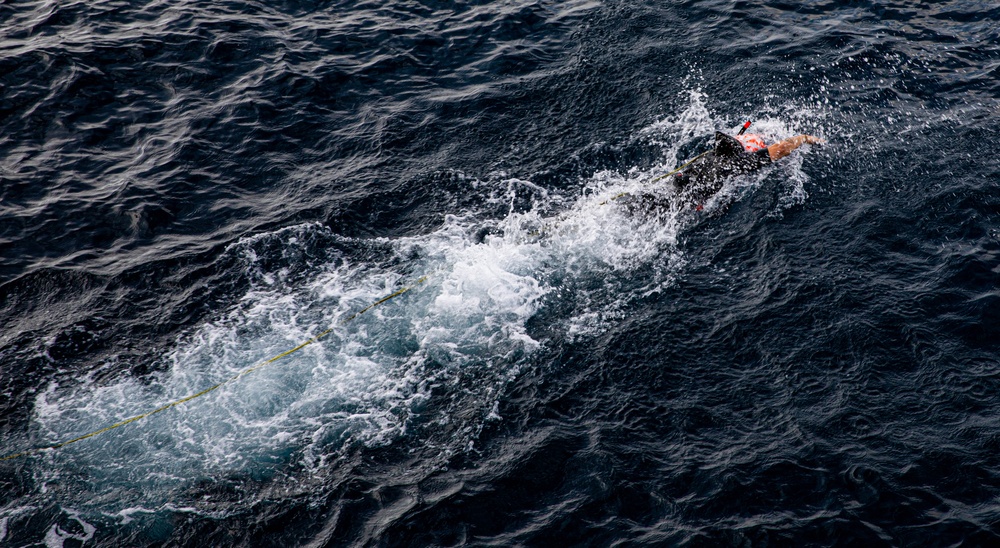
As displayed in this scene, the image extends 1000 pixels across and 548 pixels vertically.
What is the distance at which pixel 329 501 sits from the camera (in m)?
8.54

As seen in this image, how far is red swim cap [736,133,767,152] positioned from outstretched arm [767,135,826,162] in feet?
0.70

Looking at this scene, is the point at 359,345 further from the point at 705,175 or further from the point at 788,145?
the point at 788,145

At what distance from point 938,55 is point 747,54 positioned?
417 cm

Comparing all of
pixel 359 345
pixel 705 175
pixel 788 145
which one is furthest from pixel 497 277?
pixel 788 145

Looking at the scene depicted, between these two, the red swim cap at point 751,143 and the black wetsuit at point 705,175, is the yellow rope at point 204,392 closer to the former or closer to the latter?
the black wetsuit at point 705,175

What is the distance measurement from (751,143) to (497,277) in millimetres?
5524

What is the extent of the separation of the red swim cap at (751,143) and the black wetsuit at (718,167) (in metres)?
0.08

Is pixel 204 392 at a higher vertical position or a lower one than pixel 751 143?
lower

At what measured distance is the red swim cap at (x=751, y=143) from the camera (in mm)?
12602

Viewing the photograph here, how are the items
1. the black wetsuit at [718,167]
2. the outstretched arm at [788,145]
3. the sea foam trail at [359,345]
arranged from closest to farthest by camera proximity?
the sea foam trail at [359,345] < the black wetsuit at [718,167] < the outstretched arm at [788,145]

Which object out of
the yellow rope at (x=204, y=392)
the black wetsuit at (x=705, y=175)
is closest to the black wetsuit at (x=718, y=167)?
the black wetsuit at (x=705, y=175)

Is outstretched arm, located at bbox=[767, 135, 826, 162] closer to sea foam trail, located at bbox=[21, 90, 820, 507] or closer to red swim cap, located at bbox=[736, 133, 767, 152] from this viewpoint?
red swim cap, located at bbox=[736, 133, 767, 152]

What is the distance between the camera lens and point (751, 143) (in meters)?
12.6

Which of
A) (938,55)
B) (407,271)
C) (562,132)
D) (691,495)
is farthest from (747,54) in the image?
(691,495)
